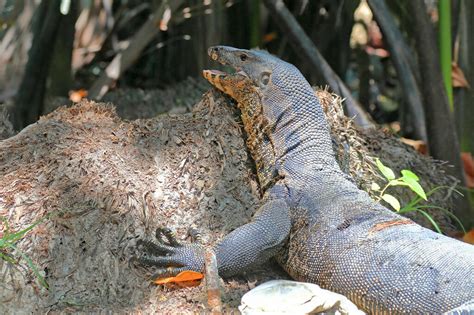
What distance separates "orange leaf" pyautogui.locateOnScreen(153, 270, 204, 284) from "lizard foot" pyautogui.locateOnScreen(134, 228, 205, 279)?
2 cm

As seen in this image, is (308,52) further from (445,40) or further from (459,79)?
(459,79)

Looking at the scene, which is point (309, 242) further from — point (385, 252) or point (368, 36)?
point (368, 36)

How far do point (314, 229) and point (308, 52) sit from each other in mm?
2879

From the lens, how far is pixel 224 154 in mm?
4965

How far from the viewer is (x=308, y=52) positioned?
7098mm

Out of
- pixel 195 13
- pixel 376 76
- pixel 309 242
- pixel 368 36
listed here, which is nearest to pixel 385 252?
pixel 309 242

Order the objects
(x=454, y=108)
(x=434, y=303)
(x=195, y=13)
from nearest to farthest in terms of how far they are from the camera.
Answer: (x=434, y=303) < (x=454, y=108) < (x=195, y=13)

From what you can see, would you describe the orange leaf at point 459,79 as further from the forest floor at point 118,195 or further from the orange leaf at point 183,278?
the orange leaf at point 183,278

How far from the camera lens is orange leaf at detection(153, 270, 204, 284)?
14.0 feet

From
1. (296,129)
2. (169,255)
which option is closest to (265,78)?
(296,129)

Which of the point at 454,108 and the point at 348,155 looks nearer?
the point at 348,155

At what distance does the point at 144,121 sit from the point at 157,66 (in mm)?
5615

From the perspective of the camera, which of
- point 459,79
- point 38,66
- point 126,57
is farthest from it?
point 126,57

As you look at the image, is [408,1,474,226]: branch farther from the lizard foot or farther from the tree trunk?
the tree trunk
